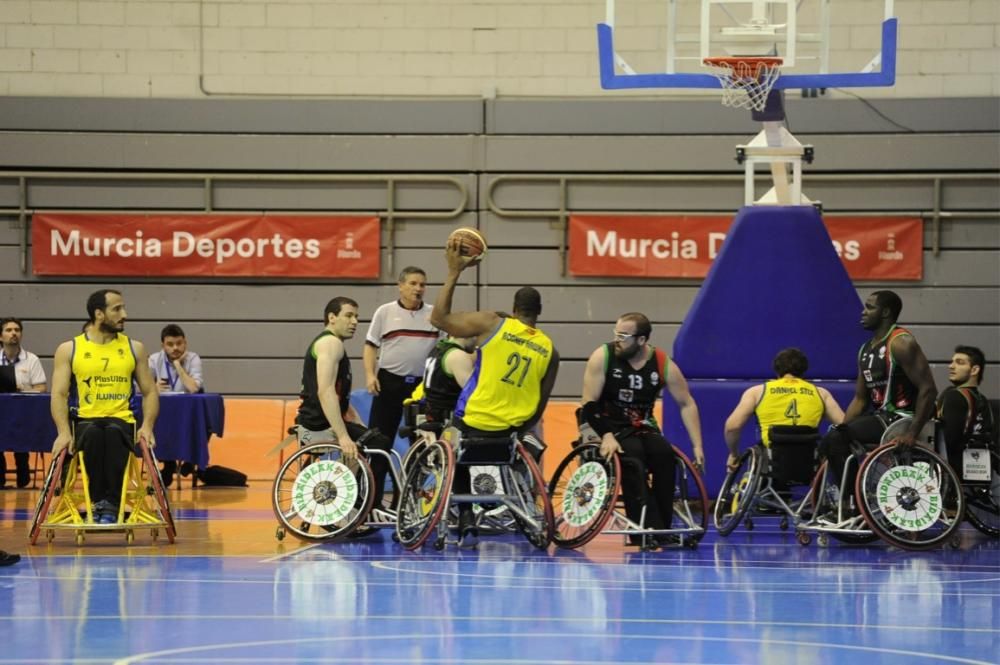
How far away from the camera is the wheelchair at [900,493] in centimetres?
869

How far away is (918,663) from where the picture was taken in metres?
5.25

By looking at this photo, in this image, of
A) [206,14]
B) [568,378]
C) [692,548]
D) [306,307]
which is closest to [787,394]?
[692,548]

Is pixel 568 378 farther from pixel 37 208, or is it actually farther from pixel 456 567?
pixel 456 567

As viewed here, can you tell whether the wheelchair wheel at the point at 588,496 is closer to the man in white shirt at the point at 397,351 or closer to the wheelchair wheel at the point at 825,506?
the wheelchair wheel at the point at 825,506

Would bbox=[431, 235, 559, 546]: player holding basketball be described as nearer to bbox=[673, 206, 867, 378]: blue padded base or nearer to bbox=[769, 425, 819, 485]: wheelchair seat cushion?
bbox=[769, 425, 819, 485]: wheelchair seat cushion

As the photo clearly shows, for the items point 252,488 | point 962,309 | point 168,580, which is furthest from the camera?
point 962,309

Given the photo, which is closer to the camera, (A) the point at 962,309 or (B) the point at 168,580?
(B) the point at 168,580

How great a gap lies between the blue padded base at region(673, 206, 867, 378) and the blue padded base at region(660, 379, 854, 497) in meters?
0.17

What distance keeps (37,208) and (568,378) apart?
17.5 ft

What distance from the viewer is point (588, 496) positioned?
8617mm

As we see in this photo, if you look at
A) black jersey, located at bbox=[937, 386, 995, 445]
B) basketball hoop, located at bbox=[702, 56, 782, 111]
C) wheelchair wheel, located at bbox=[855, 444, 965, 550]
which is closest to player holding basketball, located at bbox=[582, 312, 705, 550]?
wheelchair wheel, located at bbox=[855, 444, 965, 550]

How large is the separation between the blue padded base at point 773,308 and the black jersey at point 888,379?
1.60 metres

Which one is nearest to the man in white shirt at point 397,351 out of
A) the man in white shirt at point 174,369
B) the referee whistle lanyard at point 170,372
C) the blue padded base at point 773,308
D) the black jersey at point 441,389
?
the black jersey at point 441,389

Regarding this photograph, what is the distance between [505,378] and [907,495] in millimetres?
2329
